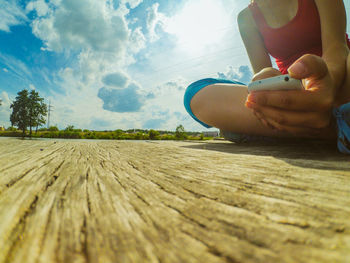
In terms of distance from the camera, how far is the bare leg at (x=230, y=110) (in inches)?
33.1

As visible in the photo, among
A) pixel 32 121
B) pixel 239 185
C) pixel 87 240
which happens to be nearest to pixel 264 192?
pixel 239 185

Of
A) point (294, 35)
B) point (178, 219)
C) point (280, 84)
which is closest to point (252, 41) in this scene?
point (294, 35)

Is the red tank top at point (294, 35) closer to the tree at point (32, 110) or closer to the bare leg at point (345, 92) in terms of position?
the bare leg at point (345, 92)

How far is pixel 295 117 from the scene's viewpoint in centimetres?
57

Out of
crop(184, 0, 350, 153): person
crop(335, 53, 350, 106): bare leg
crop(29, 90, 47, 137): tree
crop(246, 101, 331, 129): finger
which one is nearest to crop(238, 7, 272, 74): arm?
crop(184, 0, 350, 153): person

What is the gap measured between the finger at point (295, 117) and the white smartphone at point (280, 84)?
2.7 inches

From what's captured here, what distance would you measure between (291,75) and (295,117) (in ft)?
0.50

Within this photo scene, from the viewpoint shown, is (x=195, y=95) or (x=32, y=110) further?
(x=32, y=110)

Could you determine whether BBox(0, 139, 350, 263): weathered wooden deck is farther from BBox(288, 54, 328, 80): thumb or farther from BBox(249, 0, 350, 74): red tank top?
BBox(249, 0, 350, 74): red tank top

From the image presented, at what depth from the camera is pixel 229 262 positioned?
103mm

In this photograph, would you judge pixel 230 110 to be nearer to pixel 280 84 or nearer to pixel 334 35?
pixel 280 84

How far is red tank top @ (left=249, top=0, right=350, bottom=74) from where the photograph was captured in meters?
1.01

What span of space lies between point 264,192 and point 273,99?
45 centimetres

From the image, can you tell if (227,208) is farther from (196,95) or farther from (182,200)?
(196,95)
